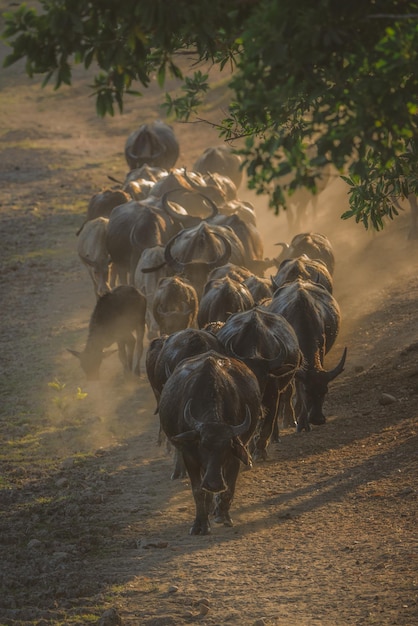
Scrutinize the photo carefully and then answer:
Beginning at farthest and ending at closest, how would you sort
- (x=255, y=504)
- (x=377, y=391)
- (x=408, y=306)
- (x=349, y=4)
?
(x=408, y=306) < (x=377, y=391) < (x=255, y=504) < (x=349, y=4)

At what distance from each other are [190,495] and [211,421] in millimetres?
1933

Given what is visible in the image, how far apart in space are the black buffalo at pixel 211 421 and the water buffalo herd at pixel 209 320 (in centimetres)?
1

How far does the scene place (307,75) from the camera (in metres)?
7.77

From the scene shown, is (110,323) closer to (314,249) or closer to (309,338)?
(309,338)

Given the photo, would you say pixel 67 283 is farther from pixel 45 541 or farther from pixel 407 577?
pixel 407 577

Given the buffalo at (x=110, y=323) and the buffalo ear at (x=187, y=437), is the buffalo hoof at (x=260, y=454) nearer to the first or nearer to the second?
the buffalo ear at (x=187, y=437)

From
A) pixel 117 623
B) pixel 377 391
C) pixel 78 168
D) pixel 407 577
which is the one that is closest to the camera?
pixel 117 623

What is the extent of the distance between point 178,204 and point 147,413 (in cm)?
761

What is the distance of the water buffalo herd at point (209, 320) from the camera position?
10758 mm

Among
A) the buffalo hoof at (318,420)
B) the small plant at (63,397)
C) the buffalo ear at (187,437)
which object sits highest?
the buffalo ear at (187,437)

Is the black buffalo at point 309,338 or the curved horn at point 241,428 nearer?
the curved horn at point 241,428

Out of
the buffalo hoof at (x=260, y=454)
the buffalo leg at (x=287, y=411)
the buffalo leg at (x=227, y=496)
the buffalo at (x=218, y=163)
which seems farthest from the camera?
the buffalo at (x=218, y=163)

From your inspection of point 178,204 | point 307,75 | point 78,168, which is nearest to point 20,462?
point 307,75

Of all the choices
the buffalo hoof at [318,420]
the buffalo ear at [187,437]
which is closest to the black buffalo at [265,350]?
the buffalo hoof at [318,420]
